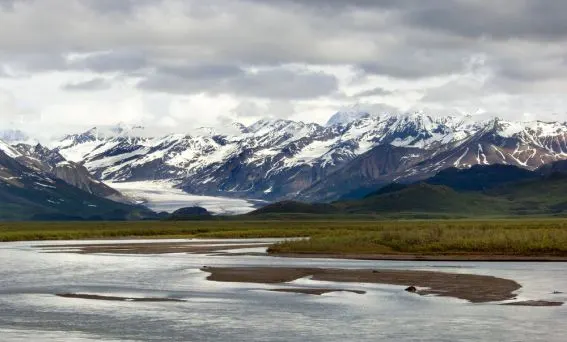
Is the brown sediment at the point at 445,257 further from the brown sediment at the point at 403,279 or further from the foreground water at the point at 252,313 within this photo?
the brown sediment at the point at 403,279

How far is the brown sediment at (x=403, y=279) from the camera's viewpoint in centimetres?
7362

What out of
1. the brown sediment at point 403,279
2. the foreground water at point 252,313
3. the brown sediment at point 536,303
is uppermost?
the brown sediment at point 403,279

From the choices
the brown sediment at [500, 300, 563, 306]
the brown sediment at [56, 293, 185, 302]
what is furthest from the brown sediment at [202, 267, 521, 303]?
the brown sediment at [56, 293, 185, 302]

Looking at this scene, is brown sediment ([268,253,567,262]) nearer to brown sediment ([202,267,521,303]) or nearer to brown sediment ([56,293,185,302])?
brown sediment ([202,267,521,303])

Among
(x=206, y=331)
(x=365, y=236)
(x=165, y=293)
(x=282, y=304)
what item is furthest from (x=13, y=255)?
(x=206, y=331)

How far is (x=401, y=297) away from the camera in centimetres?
7188

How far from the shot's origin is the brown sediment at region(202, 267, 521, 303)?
242ft

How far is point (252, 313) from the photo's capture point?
63.2 metres

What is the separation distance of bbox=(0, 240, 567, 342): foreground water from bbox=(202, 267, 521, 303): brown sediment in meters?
2.04

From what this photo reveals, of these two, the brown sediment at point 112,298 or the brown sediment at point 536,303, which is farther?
the brown sediment at point 112,298

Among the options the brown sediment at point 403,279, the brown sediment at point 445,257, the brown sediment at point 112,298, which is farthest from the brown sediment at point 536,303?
the brown sediment at point 445,257

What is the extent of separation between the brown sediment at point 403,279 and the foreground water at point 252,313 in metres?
2.04

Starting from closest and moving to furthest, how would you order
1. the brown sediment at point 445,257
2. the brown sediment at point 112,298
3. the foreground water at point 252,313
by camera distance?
the foreground water at point 252,313 < the brown sediment at point 112,298 < the brown sediment at point 445,257

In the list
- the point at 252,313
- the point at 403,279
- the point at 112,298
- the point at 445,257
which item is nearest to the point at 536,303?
the point at 252,313
